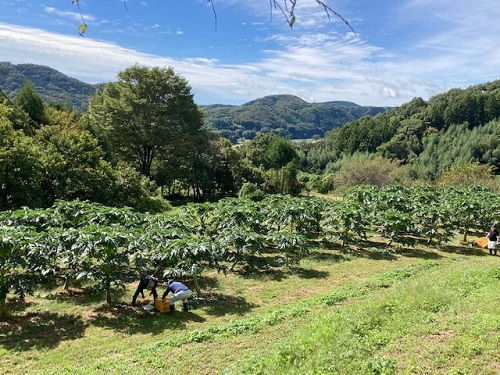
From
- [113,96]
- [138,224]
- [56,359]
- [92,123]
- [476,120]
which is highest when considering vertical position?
[476,120]

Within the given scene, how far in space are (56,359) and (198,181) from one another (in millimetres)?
26602

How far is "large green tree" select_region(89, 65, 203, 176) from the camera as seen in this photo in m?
31.7

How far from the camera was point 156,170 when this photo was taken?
111 ft

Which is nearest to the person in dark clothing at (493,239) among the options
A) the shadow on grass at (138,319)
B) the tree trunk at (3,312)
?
the shadow on grass at (138,319)

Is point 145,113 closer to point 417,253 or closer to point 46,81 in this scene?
point 417,253

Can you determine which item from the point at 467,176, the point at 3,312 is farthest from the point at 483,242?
the point at 467,176

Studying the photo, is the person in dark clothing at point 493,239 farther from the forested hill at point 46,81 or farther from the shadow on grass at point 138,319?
the forested hill at point 46,81

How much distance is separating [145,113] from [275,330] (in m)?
28.7

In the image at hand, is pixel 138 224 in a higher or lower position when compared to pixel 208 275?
higher

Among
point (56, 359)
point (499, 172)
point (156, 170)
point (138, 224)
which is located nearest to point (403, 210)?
point (138, 224)

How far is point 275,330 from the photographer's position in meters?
7.53

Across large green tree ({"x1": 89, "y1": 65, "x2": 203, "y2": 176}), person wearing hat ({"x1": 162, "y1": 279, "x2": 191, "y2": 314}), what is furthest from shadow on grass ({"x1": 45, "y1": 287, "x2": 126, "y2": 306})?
large green tree ({"x1": 89, "y1": 65, "x2": 203, "y2": 176})

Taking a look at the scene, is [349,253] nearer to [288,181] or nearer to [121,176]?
[121,176]

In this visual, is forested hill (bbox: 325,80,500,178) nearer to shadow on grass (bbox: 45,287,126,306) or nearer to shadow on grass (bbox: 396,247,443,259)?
shadow on grass (bbox: 396,247,443,259)
